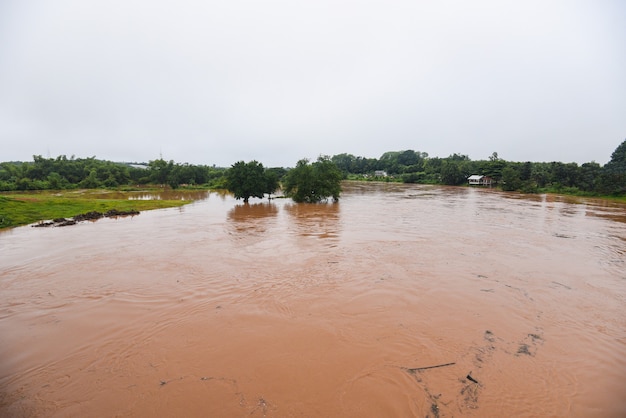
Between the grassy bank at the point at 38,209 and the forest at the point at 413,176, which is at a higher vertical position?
the forest at the point at 413,176

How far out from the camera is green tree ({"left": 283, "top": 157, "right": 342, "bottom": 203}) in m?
33.1

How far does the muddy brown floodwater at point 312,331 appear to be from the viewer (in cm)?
454

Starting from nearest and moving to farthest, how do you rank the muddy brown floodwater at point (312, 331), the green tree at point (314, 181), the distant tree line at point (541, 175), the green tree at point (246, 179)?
1. the muddy brown floodwater at point (312, 331)
2. the green tree at point (314, 181)
3. the green tree at point (246, 179)
4. the distant tree line at point (541, 175)

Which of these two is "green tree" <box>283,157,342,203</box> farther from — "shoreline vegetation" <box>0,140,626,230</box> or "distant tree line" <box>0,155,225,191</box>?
"distant tree line" <box>0,155,225,191</box>

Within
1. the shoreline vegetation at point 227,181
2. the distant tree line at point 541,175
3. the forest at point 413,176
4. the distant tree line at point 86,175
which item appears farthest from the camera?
the distant tree line at point 86,175

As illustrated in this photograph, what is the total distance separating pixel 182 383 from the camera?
485cm

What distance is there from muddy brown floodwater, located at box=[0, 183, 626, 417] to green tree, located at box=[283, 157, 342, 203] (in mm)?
19966

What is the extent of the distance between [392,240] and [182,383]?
12431 mm

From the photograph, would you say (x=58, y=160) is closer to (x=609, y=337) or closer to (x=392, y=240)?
(x=392, y=240)

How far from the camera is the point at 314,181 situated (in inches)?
1308

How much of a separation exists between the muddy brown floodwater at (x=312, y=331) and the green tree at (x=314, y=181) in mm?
19966

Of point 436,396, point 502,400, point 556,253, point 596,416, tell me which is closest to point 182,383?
point 436,396

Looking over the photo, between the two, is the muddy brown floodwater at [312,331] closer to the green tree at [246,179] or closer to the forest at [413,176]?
the green tree at [246,179]

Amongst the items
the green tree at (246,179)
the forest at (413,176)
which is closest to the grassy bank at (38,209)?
the green tree at (246,179)
